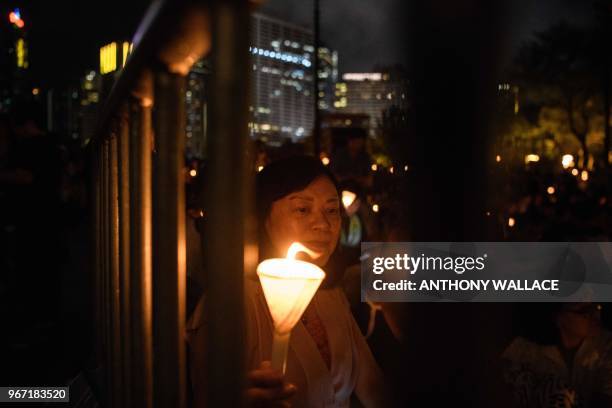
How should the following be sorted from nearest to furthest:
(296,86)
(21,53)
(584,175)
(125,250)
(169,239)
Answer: (169,239)
(125,250)
(21,53)
(296,86)
(584,175)

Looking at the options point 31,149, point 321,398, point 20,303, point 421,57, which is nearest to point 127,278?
point 321,398

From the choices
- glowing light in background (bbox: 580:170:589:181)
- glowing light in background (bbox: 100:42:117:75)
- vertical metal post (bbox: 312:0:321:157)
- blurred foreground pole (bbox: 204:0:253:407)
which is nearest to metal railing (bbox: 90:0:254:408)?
blurred foreground pole (bbox: 204:0:253:407)

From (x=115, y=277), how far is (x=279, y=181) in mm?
631

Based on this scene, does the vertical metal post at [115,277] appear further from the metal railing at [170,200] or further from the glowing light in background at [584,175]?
the glowing light in background at [584,175]

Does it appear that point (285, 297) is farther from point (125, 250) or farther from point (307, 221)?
point (307, 221)

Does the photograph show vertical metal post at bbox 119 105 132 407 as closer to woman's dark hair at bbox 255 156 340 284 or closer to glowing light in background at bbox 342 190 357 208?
woman's dark hair at bbox 255 156 340 284

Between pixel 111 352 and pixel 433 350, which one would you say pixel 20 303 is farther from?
pixel 433 350

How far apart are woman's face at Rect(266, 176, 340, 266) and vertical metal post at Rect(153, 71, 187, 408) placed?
41.0 inches

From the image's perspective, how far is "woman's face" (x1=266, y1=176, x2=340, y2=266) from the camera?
6.95 ft

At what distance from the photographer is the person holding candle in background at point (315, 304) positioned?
193cm

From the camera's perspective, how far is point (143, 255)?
52.1 inches

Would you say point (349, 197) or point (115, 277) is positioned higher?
point (349, 197)

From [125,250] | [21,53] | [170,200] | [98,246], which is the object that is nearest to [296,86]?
[21,53]

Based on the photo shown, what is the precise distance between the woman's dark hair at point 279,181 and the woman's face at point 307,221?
19 mm
